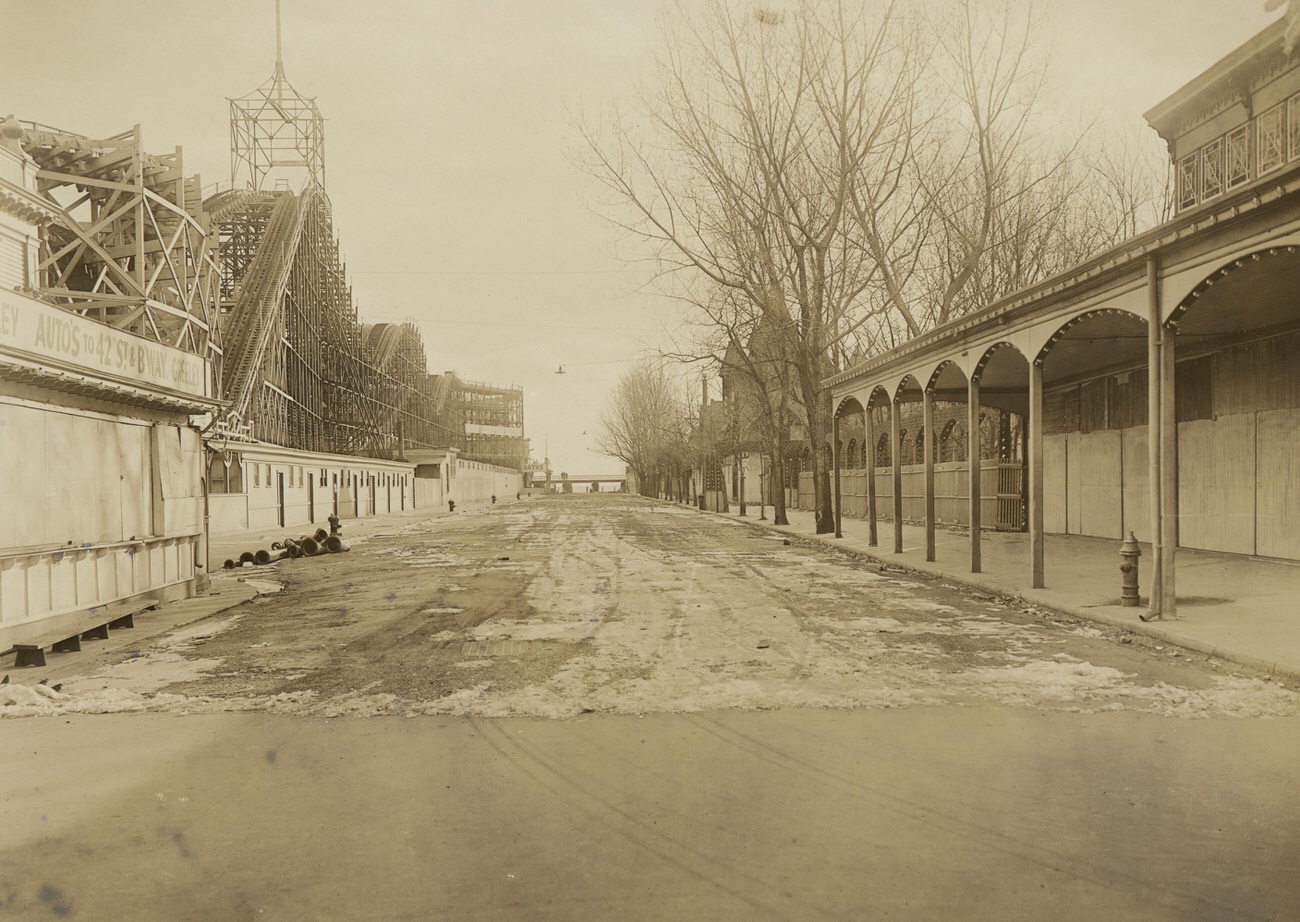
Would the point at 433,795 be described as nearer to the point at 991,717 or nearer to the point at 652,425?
the point at 991,717

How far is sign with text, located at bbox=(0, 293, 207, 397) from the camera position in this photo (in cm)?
959

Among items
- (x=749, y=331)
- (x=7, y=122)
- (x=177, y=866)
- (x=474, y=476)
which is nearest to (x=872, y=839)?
(x=177, y=866)

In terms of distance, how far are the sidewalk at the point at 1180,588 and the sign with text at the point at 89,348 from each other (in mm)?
11536

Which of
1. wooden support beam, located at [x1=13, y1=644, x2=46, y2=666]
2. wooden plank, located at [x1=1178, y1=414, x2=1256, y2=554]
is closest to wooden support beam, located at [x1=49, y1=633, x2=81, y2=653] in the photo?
wooden support beam, located at [x1=13, y1=644, x2=46, y2=666]

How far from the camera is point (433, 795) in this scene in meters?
4.97

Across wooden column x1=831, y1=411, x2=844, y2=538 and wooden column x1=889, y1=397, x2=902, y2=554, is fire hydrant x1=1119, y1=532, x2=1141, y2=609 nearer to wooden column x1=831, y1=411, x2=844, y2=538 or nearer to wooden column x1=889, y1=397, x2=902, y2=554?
wooden column x1=889, y1=397, x2=902, y2=554

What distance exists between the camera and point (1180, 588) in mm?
12742

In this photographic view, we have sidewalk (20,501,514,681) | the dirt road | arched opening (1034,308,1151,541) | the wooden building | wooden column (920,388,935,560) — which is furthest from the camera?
arched opening (1034,308,1151,541)

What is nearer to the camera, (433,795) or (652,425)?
(433,795)

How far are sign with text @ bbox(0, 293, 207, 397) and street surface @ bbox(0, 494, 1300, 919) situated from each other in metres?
3.24

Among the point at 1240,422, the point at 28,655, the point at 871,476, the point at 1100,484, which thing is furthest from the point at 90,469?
the point at 1100,484

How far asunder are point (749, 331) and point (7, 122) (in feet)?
69.7

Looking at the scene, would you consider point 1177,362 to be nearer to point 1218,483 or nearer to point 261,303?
point 1218,483

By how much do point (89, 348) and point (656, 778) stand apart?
938 centimetres
